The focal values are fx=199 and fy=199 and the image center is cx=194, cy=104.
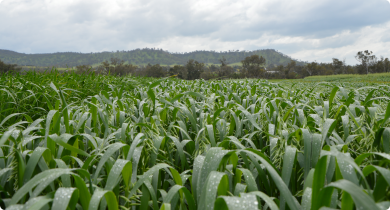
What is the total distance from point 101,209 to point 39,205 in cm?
32

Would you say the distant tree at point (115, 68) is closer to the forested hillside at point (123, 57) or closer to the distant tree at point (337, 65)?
the distant tree at point (337, 65)

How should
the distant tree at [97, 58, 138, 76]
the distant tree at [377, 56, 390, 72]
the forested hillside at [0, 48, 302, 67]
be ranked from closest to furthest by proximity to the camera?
the distant tree at [97, 58, 138, 76], the distant tree at [377, 56, 390, 72], the forested hillside at [0, 48, 302, 67]

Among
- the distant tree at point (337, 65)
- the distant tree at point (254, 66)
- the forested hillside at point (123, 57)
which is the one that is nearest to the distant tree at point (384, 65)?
the distant tree at point (337, 65)

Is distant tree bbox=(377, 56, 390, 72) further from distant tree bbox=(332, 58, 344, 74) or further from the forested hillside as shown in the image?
the forested hillside

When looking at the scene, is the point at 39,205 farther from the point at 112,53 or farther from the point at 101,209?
the point at 112,53

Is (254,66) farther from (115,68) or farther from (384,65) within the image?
(115,68)

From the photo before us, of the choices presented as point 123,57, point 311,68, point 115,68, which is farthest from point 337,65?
point 123,57

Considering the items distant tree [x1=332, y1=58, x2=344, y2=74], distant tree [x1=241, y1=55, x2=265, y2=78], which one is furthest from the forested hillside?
distant tree [x1=241, y1=55, x2=265, y2=78]

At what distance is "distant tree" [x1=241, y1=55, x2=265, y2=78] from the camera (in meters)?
71.7

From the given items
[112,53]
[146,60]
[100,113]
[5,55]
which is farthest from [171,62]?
[100,113]

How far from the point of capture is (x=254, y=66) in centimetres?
7306

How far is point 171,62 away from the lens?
17412 cm

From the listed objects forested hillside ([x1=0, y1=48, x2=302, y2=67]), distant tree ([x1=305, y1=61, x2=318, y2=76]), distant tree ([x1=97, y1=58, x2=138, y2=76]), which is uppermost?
forested hillside ([x1=0, y1=48, x2=302, y2=67])

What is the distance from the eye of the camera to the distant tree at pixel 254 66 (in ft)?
235
